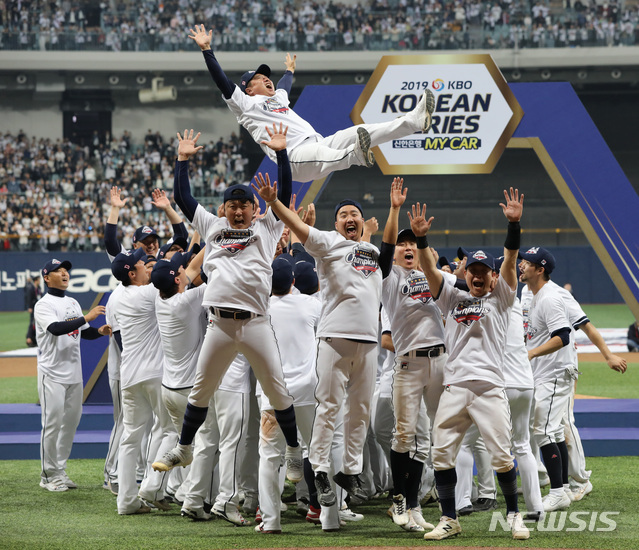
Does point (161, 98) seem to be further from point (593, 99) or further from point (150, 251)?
point (150, 251)

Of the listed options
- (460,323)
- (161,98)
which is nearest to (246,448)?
(460,323)

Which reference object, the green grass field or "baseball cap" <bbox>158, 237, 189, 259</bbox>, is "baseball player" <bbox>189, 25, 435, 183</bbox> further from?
the green grass field

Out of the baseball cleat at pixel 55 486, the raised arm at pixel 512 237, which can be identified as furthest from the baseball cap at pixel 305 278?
the baseball cleat at pixel 55 486

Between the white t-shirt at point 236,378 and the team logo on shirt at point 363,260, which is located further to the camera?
the white t-shirt at point 236,378

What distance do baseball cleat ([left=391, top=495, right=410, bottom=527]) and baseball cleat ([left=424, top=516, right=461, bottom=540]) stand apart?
322mm

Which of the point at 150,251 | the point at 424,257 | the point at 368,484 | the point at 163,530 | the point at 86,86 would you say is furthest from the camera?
the point at 86,86

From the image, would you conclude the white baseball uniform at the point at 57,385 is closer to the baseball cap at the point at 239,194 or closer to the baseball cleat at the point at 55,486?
the baseball cleat at the point at 55,486

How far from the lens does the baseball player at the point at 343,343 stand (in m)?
5.74

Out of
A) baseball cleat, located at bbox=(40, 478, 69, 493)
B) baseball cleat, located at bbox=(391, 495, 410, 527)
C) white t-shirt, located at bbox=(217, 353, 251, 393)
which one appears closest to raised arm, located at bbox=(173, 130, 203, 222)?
white t-shirt, located at bbox=(217, 353, 251, 393)

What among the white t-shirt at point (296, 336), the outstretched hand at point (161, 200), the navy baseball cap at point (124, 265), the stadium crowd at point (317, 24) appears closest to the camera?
the white t-shirt at point (296, 336)

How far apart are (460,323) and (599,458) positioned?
4.18m

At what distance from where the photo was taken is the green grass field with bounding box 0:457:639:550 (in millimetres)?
5570

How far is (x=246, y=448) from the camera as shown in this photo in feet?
21.8

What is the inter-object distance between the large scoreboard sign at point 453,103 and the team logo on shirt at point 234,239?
397cm
